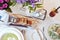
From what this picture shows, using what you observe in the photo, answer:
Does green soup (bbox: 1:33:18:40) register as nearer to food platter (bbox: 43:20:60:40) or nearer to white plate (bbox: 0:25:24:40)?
white plate (bbox: 0:25:24:40)

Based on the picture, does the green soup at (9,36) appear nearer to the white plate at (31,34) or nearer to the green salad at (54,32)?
the white plate at (31,34)

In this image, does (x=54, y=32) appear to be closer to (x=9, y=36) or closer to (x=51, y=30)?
(x=51, y=30)

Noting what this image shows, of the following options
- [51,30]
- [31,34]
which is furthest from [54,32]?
[31,34]

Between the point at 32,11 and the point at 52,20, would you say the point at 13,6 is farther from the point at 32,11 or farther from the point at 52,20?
the point at 52,20

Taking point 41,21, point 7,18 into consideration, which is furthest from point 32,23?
point 7,18

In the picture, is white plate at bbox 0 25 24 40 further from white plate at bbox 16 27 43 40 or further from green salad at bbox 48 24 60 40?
green salad at bbox 48 24 60 40

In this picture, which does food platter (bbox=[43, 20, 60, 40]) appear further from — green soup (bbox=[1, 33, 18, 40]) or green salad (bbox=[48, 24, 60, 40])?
green soup (bbox=[1, 33, 18, 40])

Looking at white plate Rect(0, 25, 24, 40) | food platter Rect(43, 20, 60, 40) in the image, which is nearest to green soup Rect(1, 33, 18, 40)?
white plate Rect(0, 25, 24, 40)

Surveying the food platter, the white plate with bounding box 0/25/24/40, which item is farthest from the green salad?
the white plate with bounding box 0/25/24/40

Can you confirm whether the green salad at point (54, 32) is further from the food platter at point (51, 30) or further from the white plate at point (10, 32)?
the white plate at point (10, 32)

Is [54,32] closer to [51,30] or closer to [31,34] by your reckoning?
[51,30]

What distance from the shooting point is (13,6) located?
1.12 meters

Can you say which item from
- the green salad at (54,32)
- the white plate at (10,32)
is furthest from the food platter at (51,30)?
the white plate at (10,32)

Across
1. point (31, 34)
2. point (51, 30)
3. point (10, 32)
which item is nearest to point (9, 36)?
point (10, 32)
